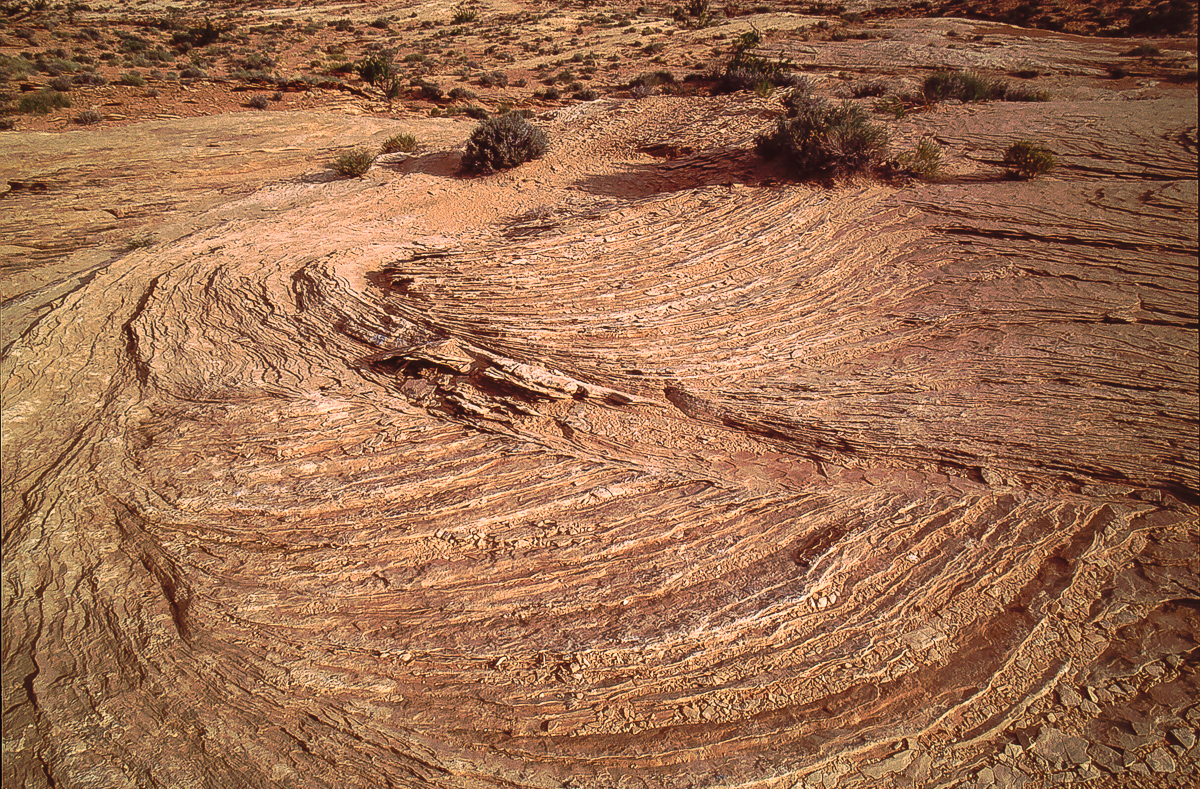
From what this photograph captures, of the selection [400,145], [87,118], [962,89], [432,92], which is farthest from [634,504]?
[432,92]

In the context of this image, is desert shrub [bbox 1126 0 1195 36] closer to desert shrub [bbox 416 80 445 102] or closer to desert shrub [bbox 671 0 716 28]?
desert shrub [bbox 671 0 716 28]

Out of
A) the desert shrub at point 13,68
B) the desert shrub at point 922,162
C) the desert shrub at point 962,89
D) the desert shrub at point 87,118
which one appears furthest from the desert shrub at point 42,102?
the desert shrub at point 962,89

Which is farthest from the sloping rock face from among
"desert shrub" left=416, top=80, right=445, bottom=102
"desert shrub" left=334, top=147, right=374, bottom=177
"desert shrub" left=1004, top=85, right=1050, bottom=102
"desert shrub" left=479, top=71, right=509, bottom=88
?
"desert shrub" left=479, top=71, right=509, bottom=88

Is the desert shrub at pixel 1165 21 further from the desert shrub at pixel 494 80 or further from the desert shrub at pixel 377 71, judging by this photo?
the desert shrub at pixel 377 71

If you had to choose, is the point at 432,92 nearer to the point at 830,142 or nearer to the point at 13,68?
the point at 13,68

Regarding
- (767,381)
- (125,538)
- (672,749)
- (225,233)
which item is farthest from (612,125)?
(672,749)
